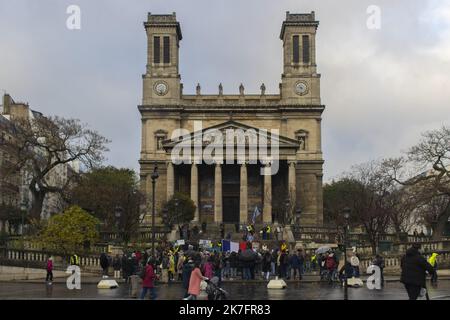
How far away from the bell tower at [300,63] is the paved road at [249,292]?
59007mm

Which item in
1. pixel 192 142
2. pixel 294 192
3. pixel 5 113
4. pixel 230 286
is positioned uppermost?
pixel 5 113

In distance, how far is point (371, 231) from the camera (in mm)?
47000

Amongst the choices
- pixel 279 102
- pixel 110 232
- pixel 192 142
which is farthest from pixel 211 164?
pixel 110 232

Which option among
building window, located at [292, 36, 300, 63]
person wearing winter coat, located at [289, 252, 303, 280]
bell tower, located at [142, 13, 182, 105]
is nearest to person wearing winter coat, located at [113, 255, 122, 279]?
person wearing winter coat, located at [289, 252, 303, 280]

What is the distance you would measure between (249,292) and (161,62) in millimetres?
67017

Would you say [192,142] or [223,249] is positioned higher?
[192,142]

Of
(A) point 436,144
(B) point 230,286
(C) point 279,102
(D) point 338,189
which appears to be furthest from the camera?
(D) point 338,189

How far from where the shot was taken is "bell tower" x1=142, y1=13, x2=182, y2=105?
90750mm

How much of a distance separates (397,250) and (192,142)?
118 ft

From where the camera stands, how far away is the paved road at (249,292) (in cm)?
2528

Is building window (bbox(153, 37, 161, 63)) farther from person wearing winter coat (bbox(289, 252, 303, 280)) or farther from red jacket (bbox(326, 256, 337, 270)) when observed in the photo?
red jacket (bbox(326, 256, 337, 270))

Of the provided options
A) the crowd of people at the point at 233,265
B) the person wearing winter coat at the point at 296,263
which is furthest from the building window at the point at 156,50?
the person wearing winter coat at the point at 296,263

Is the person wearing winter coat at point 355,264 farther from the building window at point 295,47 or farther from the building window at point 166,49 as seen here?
the building window at point 166,49
